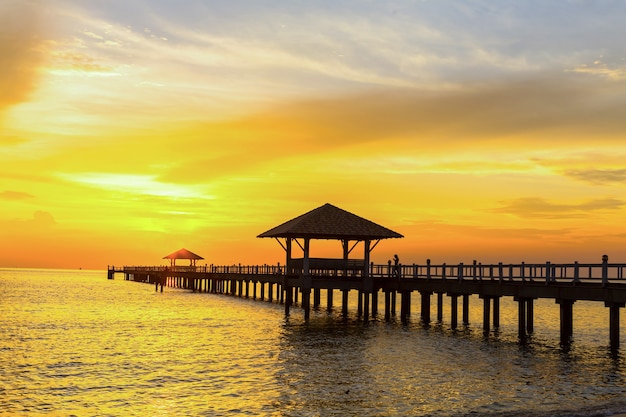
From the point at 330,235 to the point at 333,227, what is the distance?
1.99 ft

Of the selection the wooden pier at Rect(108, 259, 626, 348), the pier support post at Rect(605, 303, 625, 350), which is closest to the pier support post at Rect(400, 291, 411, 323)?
the wooden pier at Rect(108, 259, 626, 348)

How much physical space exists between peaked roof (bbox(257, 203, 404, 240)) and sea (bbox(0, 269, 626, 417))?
20.4ft

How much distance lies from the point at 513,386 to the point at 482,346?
35.4 feet

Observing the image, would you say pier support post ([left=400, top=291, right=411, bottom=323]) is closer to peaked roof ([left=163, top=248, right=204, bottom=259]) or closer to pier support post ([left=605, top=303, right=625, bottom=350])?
pier support post ([left=605, top=303, right=625, bottom=350])

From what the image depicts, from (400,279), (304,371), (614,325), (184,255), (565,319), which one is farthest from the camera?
(184,255)

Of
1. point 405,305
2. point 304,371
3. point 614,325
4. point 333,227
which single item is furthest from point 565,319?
point 333,227

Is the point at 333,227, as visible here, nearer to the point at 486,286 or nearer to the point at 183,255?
the point at 486,286

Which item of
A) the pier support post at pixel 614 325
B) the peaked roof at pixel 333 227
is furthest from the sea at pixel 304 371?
the peaked roof at pixel 333 227

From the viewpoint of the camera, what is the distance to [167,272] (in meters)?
104

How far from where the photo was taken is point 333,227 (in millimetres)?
46719

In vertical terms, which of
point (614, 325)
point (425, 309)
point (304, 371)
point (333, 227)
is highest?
point (333, 227)

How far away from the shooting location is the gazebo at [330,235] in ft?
150

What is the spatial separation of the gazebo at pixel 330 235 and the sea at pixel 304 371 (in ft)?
12.2

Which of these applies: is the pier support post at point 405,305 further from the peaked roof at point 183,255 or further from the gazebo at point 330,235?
the peaked roof at point 183,255
